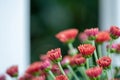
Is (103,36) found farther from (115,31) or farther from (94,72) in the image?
(94,72)

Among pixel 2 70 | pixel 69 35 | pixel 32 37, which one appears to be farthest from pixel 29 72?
pixel 32 37

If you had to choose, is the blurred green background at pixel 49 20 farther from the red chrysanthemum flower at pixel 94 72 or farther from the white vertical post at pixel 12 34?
the red chrysanthemum flower at pixel 94 72

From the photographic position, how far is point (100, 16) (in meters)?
2.24

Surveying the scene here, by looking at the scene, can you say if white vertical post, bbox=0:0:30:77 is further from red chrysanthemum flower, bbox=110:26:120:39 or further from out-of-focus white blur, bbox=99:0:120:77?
red chrysanthemum flower, bbox=110:26:120:39

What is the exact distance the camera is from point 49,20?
85.0 inches

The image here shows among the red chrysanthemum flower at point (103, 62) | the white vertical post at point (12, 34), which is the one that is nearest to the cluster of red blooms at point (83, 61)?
the red chrysanthemum flower at point (103, 62)

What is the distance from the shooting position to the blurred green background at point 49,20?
2.14 m

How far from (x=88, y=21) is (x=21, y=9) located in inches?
20.9

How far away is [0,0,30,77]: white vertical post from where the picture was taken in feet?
5.86

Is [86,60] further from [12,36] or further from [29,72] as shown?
[12,36]

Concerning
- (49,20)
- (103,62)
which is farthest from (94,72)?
(49,20)

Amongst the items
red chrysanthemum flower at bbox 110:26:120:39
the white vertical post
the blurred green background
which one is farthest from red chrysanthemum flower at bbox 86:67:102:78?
the blurred green background

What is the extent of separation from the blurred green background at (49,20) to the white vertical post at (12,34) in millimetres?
272

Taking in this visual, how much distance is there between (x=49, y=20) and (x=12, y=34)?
0.39 meters
